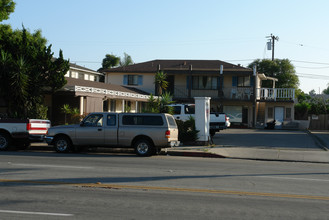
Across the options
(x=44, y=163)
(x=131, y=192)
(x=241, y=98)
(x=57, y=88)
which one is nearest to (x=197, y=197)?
(x=131, y=192)

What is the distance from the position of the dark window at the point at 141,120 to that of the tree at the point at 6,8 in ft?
61.8

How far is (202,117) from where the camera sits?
20.9 m

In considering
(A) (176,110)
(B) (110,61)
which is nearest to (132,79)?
(A) (176,110)

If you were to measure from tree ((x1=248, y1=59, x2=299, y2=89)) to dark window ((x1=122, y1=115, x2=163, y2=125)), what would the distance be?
45.6 metres

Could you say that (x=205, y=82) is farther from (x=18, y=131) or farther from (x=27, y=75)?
(x=18, y=131)

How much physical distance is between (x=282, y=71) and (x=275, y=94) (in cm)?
2045

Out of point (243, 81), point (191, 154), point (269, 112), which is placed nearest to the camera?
point (191, 154)

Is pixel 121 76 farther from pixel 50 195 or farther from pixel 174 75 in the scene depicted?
pixel 50 195

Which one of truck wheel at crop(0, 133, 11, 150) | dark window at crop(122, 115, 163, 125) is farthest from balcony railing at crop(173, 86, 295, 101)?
truck wheel at crop(0, 133, 11, 150)

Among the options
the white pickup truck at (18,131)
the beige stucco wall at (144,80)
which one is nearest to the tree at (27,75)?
the white pickup truck at (18,131)

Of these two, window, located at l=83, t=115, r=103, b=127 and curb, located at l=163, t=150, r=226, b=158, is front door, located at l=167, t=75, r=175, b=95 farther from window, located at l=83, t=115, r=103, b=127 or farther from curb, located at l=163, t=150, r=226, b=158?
window, located at l=83, t=115, r=103, b=127

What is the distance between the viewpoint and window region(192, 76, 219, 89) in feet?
136

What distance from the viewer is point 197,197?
27.8ft

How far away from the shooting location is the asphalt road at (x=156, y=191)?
7.11 m
